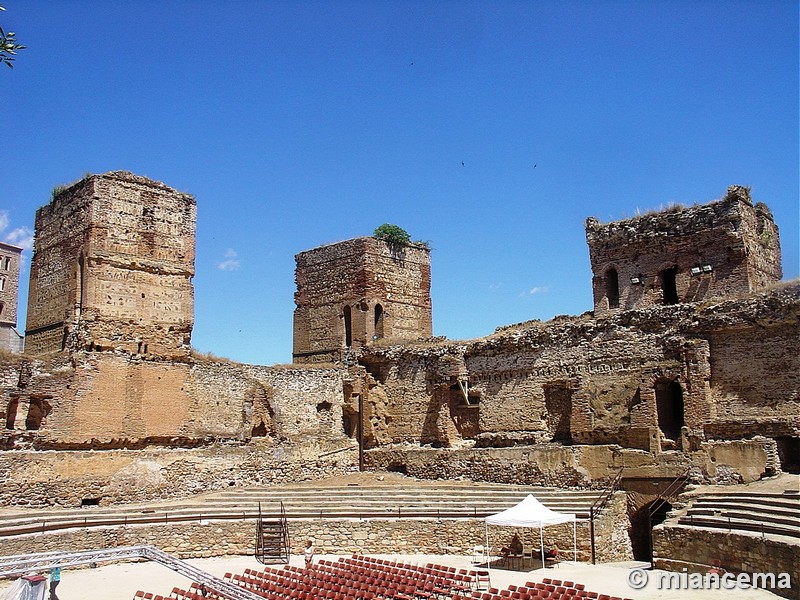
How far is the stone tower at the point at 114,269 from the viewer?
2669 cm

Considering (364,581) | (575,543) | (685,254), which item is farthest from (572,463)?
(364,581)

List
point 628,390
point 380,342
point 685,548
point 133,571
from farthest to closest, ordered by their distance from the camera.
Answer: point 380,342
point 628,390
point 133,571
point 685,548

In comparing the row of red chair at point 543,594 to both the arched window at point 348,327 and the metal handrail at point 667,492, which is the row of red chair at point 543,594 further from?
the arched window at point 348,327

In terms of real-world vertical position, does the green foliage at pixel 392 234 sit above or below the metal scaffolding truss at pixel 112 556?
above

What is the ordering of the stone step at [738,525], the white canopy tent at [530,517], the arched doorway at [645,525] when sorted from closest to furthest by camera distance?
1. the stone step at [738,525]
2. the white canopy tent at [530,517]
3. the arched doorway at [645,525]

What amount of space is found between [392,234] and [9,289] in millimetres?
38428

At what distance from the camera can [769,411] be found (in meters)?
23.1

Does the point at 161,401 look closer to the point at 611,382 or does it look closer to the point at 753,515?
the point at 611,382

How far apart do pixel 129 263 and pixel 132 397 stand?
4516 millimetres

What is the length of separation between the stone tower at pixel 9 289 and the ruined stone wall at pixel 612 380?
35989mm

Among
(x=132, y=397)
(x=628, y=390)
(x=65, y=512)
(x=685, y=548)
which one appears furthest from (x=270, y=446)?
(x=685, y=548)

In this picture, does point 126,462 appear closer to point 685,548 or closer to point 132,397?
point 132,397

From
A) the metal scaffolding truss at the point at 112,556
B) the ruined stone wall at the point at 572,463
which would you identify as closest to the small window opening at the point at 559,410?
the ruined stone wall at the point at 572,463

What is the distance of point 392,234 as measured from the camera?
35.4m
